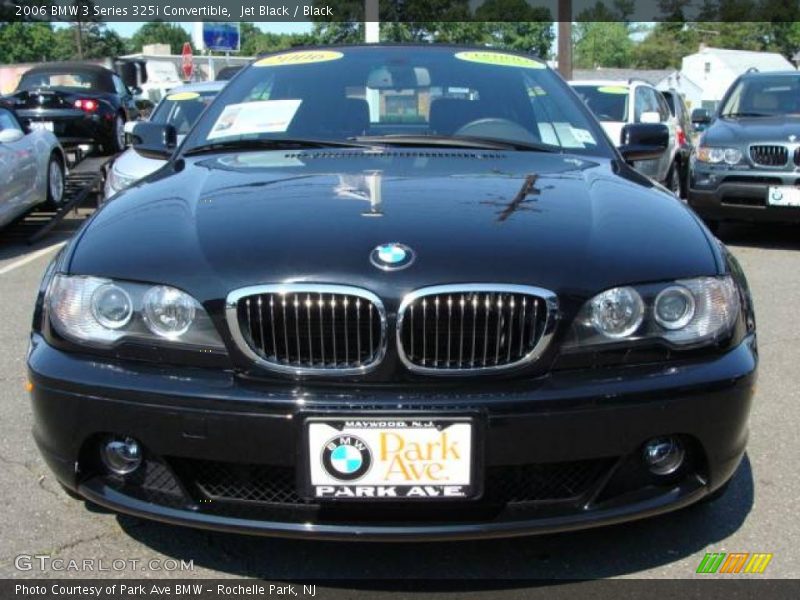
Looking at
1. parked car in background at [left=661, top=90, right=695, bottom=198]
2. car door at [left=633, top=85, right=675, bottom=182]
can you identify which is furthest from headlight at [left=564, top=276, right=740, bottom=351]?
parked car in background at [left=661, top=90, right=695, bottom=198]

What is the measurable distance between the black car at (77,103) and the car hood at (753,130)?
8.04 metres

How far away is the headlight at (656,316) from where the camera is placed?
2340 mm

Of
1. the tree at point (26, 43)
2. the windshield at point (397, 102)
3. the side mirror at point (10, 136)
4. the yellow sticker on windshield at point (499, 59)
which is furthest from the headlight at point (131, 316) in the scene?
the tree at point (26, 43)

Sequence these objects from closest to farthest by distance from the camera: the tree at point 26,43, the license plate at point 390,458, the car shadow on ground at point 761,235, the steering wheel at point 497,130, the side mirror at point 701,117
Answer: the license plate at point 390,458 < the steering wheel at point 497,130 < the car shadow on ground at point 761,235 < the side mirror at point 701,117 < the tree at point 26,43

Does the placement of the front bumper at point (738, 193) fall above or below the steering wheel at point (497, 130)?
below

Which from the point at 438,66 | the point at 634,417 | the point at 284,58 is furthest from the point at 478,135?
the point at 634,417

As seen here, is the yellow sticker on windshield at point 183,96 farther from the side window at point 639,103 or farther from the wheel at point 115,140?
the wheel at point 115,140

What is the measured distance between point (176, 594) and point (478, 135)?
79.4 inches

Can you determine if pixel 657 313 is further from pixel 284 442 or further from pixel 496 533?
pixel 284 442

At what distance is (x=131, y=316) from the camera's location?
2375 millimetres

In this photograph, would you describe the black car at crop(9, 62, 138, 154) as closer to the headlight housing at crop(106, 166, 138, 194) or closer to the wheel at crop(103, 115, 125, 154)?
the wheel at crop(103, 115, 125, 154)

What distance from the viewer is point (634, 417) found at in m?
2.27

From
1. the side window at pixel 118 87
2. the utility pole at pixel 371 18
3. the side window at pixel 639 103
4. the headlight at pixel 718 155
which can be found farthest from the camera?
the side window at pixel 118 87

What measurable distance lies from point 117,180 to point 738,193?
536 centimetres
